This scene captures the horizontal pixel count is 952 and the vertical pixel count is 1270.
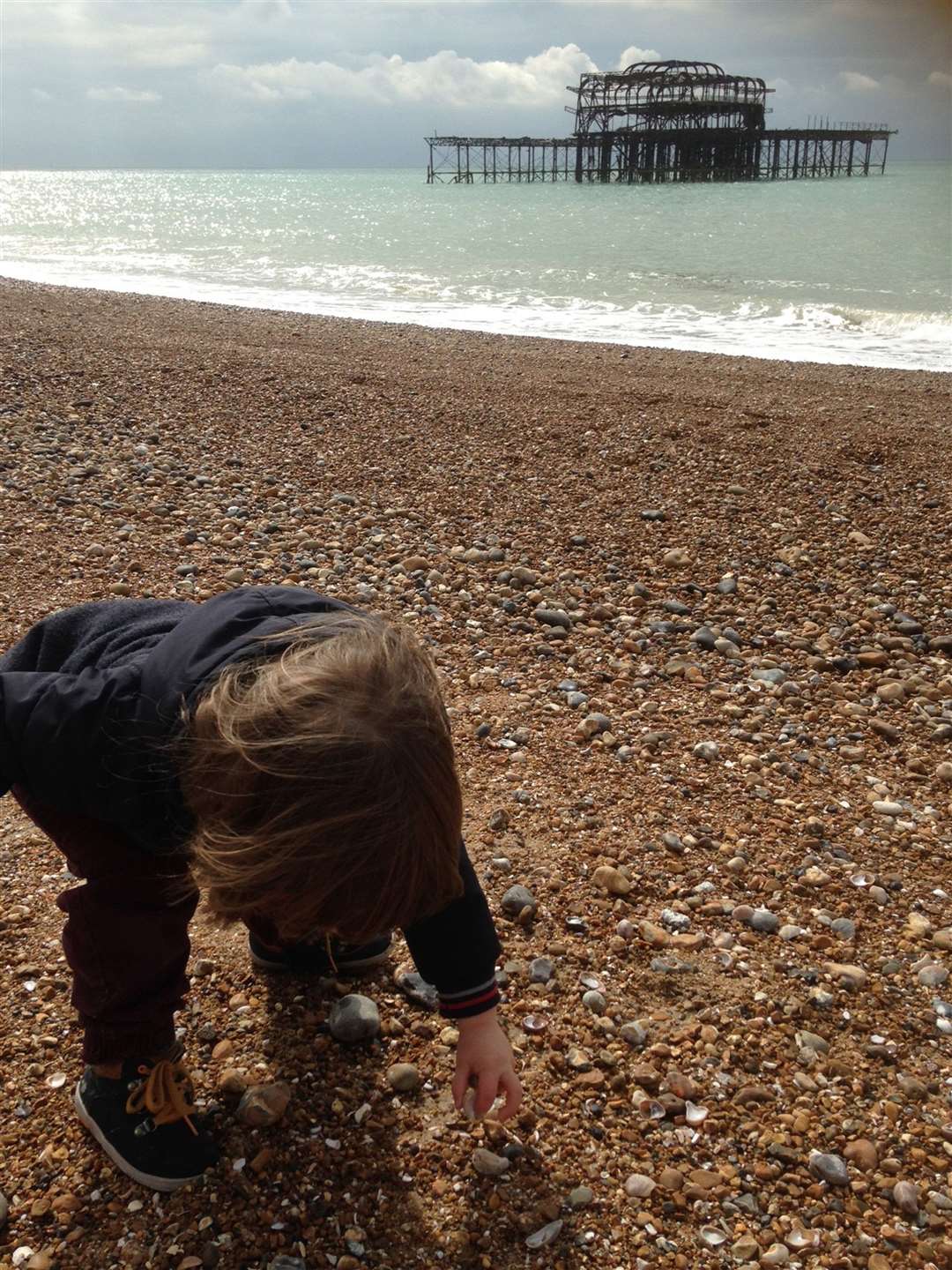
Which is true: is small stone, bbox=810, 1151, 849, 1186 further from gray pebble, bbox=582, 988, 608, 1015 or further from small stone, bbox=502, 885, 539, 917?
small stone, bbox=502, 885, 539, 917

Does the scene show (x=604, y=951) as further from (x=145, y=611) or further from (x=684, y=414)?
(x=684, y=414)

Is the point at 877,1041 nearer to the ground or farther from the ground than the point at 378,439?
nearer to the ground

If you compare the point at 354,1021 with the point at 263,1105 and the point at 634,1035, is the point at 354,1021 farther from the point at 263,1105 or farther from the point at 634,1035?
the point at 634,1035

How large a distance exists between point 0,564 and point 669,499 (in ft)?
10.5

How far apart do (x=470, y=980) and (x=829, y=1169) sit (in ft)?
2.57

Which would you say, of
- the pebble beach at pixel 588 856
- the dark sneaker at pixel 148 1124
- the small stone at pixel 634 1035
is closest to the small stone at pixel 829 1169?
the pebble beach at pixel 588 856

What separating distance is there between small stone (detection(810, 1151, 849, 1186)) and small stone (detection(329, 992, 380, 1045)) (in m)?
0.90

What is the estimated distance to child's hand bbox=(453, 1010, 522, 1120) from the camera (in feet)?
5.93

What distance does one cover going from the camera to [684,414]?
6.75m

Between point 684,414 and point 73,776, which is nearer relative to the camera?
point 73,776

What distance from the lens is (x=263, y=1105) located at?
6.54 feet

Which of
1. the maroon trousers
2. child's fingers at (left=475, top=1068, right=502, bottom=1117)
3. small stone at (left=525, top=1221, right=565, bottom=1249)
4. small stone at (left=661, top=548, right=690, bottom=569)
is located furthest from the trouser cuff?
small stone at (left=661, top=548, right=690, bottom=569)

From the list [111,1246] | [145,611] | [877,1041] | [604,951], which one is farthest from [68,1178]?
[877,1041]

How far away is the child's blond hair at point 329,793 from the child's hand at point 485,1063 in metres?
0.39
